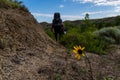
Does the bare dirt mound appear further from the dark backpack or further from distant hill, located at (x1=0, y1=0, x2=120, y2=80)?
the dark backpack

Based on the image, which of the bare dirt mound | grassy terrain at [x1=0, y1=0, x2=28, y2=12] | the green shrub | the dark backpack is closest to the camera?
the bare dirt mound

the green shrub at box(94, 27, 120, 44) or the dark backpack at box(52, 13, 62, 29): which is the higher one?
the dark backpack at box(52, 13, 62, 29)

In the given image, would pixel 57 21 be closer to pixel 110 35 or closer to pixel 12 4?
pixel 12 4

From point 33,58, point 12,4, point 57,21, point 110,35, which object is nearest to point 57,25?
point 57,21

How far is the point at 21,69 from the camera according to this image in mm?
9359

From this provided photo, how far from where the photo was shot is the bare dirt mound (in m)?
9.37

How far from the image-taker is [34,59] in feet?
33.9

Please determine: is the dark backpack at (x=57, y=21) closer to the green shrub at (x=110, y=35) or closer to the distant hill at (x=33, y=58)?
the distant hill at (x=33, y=58)

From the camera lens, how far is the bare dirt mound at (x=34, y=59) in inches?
369

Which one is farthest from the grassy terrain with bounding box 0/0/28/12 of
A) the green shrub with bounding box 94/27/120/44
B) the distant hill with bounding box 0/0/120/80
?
the green shrub with bounding box 94/27/120/44

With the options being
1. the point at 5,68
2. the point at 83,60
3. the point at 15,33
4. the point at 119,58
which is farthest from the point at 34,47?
the point at 119,58

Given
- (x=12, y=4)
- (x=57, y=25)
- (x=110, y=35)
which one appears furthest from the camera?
(x=110, y=35)

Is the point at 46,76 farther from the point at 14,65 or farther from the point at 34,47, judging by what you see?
the point at 34,47

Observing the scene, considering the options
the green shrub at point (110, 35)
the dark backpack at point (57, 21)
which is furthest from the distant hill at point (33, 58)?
the green shrub at point (110, 35)
